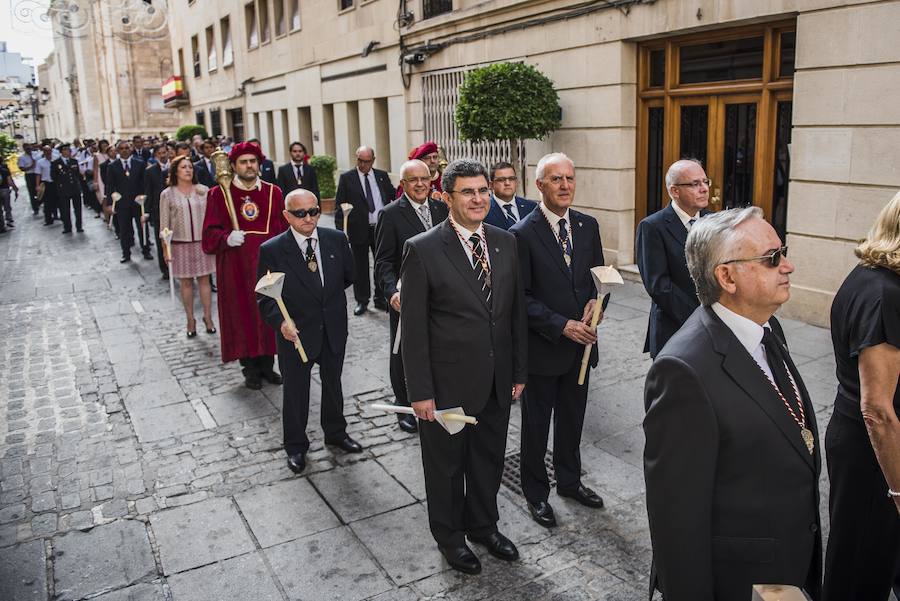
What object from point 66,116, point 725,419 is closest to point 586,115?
point 725,419

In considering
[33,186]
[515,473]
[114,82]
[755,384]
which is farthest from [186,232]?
[114,82]

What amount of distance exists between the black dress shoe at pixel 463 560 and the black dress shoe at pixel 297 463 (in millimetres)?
1609

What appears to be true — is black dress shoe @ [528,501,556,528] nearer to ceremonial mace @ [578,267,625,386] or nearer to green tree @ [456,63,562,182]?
ceremonial mace @ [578,267,625,386]

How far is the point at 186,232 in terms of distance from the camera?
360 inches

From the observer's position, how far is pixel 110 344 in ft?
29.6

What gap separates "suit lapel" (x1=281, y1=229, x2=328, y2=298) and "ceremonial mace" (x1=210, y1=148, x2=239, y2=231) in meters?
1.69

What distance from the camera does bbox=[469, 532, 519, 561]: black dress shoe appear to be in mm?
4160

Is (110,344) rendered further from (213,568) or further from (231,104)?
(231,104)

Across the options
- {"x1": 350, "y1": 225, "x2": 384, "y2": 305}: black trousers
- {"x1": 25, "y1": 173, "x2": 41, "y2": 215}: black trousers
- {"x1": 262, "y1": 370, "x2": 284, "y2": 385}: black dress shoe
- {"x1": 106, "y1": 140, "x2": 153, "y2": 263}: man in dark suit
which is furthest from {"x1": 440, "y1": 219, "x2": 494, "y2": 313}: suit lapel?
{"x1": 25, "y1": 173, "x2": 41, "y2": 215}: black trousers

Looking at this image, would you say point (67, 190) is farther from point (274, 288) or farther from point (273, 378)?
point (274, 288)

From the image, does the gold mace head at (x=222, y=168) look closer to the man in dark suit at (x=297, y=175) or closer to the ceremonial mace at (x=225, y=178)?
the ceremonial mace at (x=225, y=178)

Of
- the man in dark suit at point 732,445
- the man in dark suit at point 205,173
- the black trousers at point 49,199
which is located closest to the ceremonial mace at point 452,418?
the man in dark suit at point 732,445

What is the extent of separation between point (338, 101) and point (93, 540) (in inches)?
710

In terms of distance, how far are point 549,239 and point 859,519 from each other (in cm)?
215
